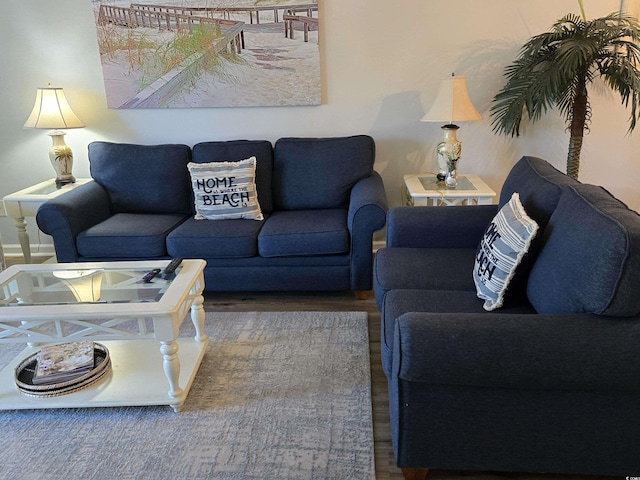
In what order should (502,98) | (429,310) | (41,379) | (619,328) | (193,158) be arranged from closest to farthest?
(619,328) < (429,310) < (41,379) < (502,98) < (193,158)

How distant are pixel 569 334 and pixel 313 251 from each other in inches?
68.8

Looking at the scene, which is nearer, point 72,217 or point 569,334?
point 569,334

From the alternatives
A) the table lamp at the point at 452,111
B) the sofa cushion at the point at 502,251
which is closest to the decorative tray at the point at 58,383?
the sofa cushion at the point at 502,251

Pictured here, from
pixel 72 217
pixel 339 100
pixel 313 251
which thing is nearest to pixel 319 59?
pixel 339 100

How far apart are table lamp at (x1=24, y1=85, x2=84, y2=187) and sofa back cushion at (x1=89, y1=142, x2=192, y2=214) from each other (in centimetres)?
23

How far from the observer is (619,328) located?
1.61 m

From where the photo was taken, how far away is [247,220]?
3.45 metres

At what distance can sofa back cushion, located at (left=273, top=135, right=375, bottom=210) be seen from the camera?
3578 mm

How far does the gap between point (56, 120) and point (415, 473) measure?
317 centimetres

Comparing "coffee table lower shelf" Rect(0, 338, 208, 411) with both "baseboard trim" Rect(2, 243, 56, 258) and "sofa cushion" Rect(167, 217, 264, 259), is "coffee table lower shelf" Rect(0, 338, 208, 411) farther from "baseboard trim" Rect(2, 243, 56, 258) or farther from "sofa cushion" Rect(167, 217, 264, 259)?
"baseboard trim" Rect(2, 243, 56, 258)

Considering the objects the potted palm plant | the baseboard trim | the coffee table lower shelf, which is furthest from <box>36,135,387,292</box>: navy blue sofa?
the potted palm plant

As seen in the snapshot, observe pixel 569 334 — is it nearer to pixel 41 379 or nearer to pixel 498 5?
pixel 41 379

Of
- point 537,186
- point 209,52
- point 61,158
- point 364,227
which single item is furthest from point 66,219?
point 537,186

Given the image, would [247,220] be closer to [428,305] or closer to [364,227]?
[364,227]
